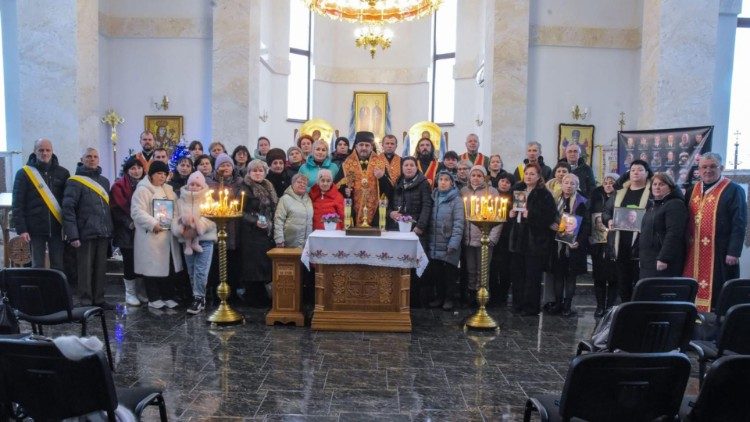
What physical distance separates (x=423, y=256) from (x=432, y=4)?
9.64 m

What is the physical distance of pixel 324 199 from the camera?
24.9ft

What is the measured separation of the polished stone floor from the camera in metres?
4.39

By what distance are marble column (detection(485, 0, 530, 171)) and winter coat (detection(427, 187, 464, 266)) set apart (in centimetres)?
A: 613

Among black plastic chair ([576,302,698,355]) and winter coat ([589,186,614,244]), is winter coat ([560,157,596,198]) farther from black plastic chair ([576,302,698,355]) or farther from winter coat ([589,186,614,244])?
black plastic chair ([576,302,698,355])

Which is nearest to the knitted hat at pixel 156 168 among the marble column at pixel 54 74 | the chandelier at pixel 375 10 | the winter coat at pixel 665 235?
the marble column at pixel 54 74

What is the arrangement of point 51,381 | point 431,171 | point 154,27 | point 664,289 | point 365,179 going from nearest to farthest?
point 51,381 → point 664,289 → point 365,179 → point 431,171 → point 154,27

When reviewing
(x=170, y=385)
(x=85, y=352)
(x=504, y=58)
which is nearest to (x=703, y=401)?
(x=85, y=352)

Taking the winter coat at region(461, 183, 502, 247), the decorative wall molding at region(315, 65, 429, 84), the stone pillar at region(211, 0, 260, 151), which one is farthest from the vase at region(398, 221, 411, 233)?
the decorative wall molding at region(315, 65, 429, 84)

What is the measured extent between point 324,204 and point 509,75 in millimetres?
7445

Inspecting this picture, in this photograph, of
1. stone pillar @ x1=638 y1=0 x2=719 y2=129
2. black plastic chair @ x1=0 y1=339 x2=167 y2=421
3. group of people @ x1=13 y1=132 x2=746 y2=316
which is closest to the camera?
black plastic chair @ x1=0 y1=339 x2=167 y2=421

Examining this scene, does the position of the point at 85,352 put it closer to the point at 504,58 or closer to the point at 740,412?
the point at 740,412

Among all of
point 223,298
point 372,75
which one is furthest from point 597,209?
point 372,75

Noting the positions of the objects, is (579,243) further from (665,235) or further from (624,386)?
(624,386)

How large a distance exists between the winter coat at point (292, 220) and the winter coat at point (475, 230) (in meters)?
2.08
